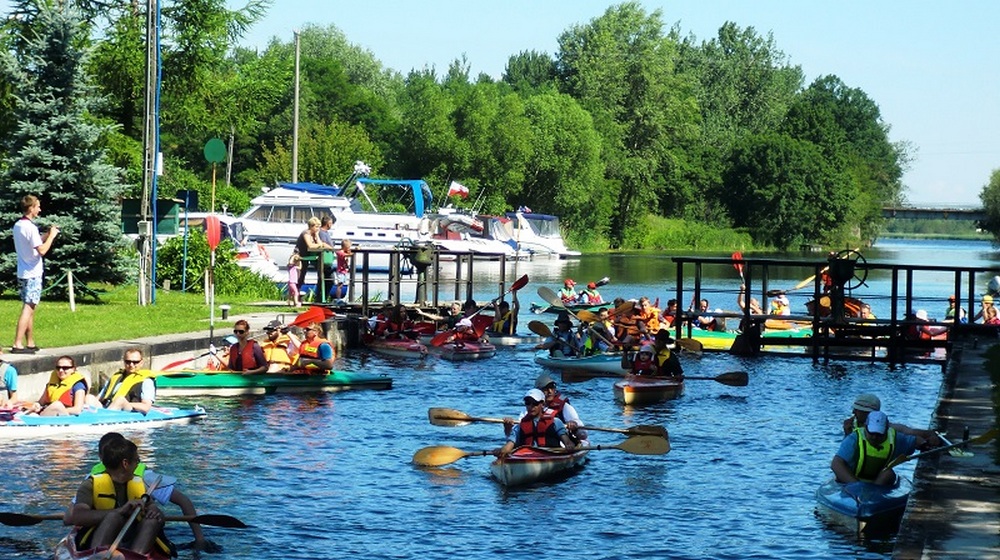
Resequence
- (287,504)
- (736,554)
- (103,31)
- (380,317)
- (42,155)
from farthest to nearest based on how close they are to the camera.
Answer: (103,31) < (380,317) < (42,155) < (287,504) < (736,554)

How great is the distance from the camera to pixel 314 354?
2680 cm

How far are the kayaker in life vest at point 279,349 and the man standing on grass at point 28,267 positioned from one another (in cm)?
455

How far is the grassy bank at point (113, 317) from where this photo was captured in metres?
25.2

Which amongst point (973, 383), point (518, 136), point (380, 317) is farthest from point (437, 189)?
point (973, 383)

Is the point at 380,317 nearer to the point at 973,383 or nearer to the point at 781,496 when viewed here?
the point at 973,383

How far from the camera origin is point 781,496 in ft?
58.9

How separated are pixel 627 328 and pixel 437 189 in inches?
2240

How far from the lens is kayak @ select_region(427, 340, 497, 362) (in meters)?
33.1

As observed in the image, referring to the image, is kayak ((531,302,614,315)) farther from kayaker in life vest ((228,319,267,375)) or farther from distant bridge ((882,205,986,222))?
distant bridge ((882,205,986,222))

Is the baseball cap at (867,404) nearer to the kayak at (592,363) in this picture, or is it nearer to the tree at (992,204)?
the kayak at (592,363)

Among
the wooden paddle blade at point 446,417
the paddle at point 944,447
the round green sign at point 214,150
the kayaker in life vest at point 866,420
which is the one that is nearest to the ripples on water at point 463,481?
the wooden paddle blade at point 446,417

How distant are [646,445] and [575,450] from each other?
1062 mm

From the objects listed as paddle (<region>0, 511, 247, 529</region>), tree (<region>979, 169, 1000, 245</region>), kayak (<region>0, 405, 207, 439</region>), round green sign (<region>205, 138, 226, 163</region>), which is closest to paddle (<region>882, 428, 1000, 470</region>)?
paddle (<region>0, 511, 247, 529</region>)

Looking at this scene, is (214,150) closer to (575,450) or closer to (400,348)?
(400,348)
